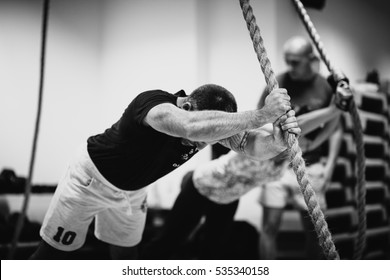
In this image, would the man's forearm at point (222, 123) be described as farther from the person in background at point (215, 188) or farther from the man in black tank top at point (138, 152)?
the person in background at point (215, 188)

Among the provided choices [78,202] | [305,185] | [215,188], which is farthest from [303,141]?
[78,202]

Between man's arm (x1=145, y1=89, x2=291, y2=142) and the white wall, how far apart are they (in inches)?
8.3

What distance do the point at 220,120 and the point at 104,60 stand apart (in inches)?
19.4

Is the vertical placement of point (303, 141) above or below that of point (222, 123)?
below

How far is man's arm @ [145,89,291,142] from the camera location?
971mm

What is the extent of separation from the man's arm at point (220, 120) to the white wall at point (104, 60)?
21 cm

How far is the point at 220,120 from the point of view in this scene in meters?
0.98

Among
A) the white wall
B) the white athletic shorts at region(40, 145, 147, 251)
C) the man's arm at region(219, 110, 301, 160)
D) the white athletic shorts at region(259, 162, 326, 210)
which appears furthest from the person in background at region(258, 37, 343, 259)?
the white athletic shorts at region(40, 145, 147, 251)

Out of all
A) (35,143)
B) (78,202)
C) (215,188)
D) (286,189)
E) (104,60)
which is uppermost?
(104,60)

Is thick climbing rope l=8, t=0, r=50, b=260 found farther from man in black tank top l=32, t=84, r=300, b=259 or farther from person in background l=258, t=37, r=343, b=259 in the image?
person in background l=258, t=37, r=343, b=259

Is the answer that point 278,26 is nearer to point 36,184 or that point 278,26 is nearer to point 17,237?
point 36,184

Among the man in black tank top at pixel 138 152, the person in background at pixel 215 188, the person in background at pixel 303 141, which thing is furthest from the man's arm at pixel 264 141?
the person in background at pixel 215 188

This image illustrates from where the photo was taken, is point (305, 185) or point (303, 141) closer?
point (305, 185)

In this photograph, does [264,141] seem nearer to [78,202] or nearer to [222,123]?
[222,123]
